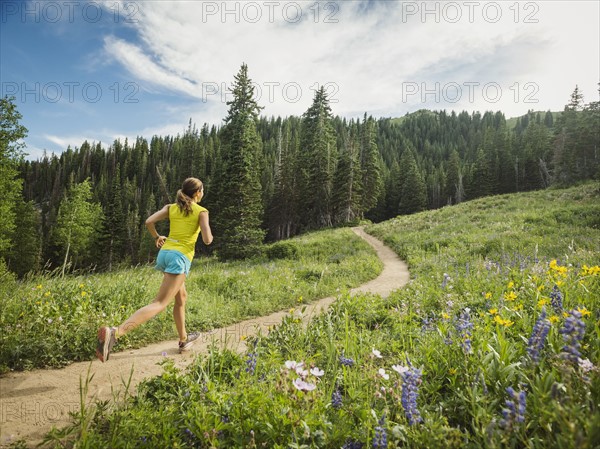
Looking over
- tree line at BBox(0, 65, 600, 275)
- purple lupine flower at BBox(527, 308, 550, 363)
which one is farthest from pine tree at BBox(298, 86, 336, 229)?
purple lupine flower at BBox(527, 308, 550, 363)

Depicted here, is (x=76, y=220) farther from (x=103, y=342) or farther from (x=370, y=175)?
(x=103, y=342)

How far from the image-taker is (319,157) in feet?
150

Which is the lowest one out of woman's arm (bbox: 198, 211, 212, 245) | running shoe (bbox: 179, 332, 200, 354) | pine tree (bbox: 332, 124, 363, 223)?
running shoe (bbox: 179, 332, 200, 354)

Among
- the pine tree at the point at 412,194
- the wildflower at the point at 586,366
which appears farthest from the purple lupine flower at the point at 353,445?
the pine tree at the point at 412,194

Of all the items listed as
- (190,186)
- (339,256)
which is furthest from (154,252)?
(190,186)

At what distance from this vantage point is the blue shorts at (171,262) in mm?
4754

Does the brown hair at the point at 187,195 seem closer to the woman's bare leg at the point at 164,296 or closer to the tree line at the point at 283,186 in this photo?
the woman's bare leg at the point at 164,296

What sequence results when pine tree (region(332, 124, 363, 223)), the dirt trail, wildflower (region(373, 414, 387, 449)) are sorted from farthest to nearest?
1. pine tree (region(332, 124, 363, 223))
2. the dirt trail
3. wildflower (region(373, 414, 387, 449))

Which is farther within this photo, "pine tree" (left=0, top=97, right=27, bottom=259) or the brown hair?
"pine tree" (left=0, top=97, right=27, bottom=259)

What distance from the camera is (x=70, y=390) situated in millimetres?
3891

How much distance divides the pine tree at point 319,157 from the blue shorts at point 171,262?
41470mm

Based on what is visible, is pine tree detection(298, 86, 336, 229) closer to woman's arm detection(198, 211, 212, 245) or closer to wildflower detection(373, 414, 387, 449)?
woman's arm detection(198, 211, 212, 245)

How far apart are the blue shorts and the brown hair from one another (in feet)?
2.12

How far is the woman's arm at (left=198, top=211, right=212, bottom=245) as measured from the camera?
4754 mm
